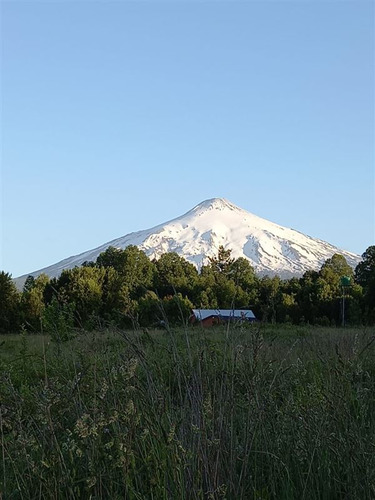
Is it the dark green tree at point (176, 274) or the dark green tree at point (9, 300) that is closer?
the dark green tree at point (9, 300)

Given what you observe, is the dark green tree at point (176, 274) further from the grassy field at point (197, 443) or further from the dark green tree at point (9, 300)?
the grassy field at point (197, 443)

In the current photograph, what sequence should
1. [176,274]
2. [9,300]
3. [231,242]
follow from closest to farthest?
[9,300] → [176,274] → [231,242]

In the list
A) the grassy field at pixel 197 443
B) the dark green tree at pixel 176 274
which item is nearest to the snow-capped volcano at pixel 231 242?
the dark green tree at pixel 176 274

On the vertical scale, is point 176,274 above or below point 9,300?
above

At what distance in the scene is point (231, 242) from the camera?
172 m

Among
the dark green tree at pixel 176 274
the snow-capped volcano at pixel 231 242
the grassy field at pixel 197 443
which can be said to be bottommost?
the grassy field at pixel 197 443

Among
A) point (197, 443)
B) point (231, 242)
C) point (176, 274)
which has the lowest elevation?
point (197, 443)

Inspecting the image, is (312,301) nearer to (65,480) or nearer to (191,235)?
(65,480)

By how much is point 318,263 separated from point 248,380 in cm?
14594

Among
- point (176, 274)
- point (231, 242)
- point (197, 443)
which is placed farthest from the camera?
point (231, 242)

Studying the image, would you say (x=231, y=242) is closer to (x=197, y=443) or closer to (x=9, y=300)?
(x=9, y=300)

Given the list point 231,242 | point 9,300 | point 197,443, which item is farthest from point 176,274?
point 231,242

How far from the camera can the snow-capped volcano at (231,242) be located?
15300 cm

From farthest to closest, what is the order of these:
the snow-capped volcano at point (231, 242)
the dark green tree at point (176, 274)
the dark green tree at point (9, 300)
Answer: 1. the snow-capped volcano at point (231, 242)
2. the dark green tree at point (176, 274)
3. the dark green tree at point (9, 300)
